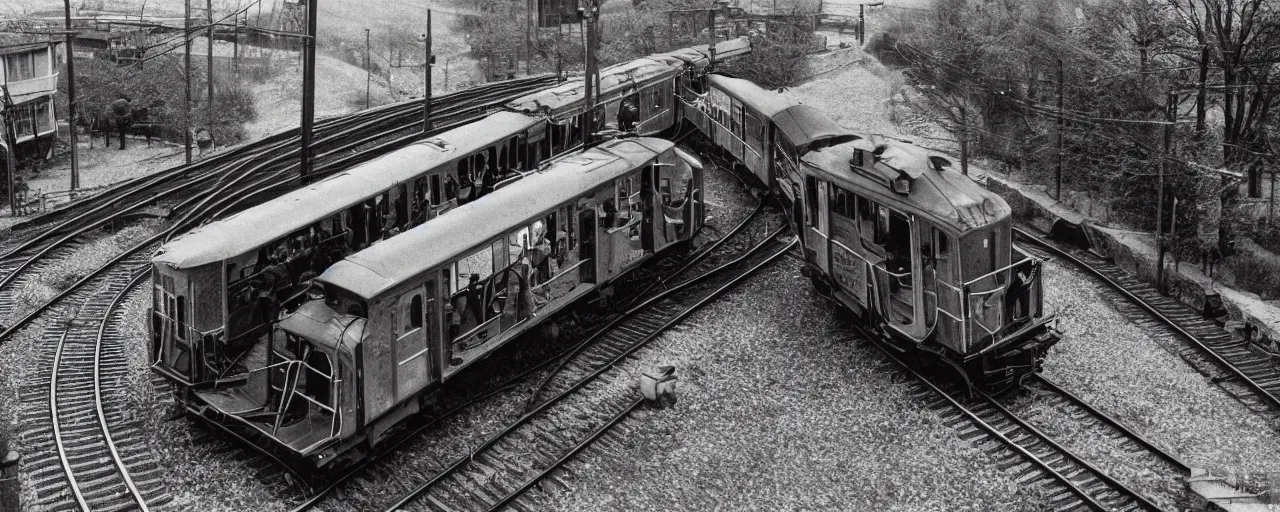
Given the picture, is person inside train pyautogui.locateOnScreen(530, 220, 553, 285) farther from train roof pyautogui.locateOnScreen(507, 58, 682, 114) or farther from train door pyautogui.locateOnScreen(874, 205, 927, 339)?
train roof pyautogui.locateOnScreen(507, 58, 682, 114)

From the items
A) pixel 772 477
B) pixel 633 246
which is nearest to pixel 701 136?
pixel 633 246

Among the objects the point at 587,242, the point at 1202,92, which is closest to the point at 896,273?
the point at 587,242

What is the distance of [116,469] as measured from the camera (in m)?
13.5

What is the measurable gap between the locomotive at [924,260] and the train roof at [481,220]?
118 inches

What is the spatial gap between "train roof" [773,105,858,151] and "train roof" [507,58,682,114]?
4425 mm

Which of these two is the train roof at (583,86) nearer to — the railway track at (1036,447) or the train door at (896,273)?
the train door at (896,273)

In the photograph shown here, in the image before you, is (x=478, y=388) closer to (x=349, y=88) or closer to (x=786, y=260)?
(x=786, y=260)

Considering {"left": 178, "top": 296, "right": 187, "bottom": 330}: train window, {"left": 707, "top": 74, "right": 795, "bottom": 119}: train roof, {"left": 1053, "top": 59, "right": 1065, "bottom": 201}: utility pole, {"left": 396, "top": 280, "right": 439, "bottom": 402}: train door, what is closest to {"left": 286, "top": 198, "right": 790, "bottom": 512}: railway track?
{"left": 396, "top": 280, "right": 439, "bottom": 402}: train door

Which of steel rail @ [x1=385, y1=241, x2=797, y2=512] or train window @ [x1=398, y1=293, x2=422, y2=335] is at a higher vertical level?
train window @ [x1=398, y1=293, x2=422, y2=335]

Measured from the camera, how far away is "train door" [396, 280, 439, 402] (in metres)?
13.4

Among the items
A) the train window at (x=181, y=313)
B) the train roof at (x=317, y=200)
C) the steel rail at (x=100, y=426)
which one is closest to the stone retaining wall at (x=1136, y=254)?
the train roof at (x=317, y=200)

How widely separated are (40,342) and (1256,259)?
21.1 metres

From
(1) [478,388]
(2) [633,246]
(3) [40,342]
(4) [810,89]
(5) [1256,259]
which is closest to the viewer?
(1) [478,388]

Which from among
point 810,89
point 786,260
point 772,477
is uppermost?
point 810,89
